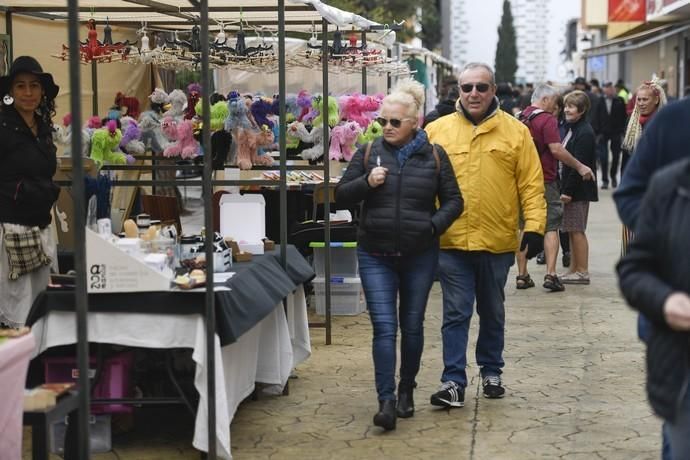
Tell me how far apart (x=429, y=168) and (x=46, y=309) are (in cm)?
199

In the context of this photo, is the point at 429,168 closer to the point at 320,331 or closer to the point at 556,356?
the point at 556,356

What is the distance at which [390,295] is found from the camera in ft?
20.5

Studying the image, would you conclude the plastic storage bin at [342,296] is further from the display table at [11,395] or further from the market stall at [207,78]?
the display table at [11,395]

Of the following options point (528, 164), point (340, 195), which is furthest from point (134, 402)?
point (528, 164)

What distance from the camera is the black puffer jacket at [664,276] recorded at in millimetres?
3318

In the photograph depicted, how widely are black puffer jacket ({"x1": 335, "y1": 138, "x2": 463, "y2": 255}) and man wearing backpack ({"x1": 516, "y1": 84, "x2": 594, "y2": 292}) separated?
4.33 m

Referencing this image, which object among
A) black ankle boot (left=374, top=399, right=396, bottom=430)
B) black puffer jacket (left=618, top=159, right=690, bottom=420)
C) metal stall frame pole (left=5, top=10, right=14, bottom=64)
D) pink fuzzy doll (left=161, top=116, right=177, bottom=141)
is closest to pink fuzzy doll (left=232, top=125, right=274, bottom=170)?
pink fuzzy doll (left=161, top=116, right=177, bottom=141)

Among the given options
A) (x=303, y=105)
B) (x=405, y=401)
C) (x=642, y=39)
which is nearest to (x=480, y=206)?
(x=405, y=401)

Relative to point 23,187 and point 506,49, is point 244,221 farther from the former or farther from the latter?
point 506,49

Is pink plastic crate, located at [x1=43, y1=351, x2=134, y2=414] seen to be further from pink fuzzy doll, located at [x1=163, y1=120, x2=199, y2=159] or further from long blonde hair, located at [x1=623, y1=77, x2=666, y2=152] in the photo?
long blonde hair, located at [x1=623, y1=77, x2=666, y2=152]

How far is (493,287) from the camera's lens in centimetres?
674

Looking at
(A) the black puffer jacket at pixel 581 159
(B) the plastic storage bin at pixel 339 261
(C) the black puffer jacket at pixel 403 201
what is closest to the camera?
(C) the black puffer jacket at pixel 403 201

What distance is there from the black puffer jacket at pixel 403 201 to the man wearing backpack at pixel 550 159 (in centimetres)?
433

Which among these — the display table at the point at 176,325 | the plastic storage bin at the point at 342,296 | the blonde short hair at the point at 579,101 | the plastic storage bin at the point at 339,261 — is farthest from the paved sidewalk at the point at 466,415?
the blonde short hair at the point at 579,101
